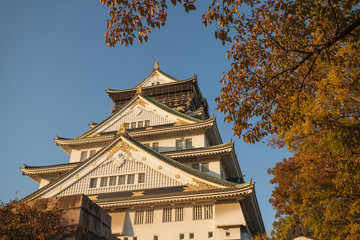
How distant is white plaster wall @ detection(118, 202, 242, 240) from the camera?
65.3ft

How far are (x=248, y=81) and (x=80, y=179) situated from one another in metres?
18.1

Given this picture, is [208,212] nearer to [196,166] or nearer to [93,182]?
[196,166]

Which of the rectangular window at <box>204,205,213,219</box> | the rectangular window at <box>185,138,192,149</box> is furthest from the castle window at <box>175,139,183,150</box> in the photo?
the rectangular window at <box>204,205,213,219</box>

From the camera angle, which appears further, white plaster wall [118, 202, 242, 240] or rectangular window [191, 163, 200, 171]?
rectangular window [191, 163, 200, 171]

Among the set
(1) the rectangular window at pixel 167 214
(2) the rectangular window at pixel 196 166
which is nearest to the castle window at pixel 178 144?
(2) the rectangular window at pixel 196 166

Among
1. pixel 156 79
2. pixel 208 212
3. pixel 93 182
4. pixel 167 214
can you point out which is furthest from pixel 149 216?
pixel 156 79

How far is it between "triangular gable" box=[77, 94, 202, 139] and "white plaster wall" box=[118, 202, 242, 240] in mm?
11082

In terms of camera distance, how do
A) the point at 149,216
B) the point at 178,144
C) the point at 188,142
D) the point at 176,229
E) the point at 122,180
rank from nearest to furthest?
the point at 176,229 → the point at 149,216 → the point at 122,180 → the point at 188,142 → the point at 178,144

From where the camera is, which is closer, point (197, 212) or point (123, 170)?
point (197, 212)

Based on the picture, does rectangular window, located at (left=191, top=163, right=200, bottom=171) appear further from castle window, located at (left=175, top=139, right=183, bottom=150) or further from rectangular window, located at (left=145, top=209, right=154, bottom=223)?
rectangular window, located at (left=145, top=209, right=154, bottom=223)

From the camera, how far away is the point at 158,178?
74.4 feet

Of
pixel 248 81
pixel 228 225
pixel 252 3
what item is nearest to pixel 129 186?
pixel 228 225

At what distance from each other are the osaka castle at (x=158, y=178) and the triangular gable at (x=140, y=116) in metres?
0.10

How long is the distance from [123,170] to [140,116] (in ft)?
30.7
